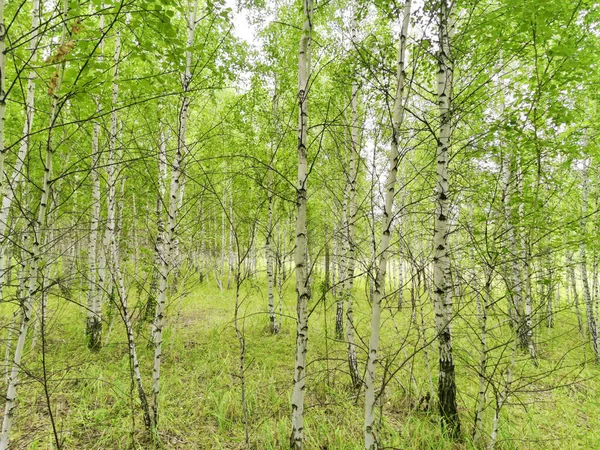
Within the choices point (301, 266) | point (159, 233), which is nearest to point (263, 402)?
point (301, 266)

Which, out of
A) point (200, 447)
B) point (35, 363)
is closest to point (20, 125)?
point (35, 363)

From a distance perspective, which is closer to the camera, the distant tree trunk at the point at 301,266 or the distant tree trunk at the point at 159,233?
the distant tree trunk at the point at 301,266

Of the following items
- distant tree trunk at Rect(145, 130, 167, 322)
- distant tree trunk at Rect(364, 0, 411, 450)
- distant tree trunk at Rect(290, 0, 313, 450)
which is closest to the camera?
distant tree trunk at Rect(364, 0, 411, 450)

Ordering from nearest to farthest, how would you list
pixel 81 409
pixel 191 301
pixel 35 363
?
pixel 81 409 → pixel 35 363 → pixel 191 301

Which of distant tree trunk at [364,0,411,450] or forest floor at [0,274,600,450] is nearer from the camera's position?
distant tree trunk at [364,0,411,450]

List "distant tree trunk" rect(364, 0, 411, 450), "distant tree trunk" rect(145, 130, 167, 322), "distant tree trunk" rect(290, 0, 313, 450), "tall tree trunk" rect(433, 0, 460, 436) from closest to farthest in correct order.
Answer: "distant tree trunk" rect(364, 0, 411, 450) → "distant tree trunk" rect(290, 0, 313, 450) → "tall tree trunk" rect(433, 0, 460, 436) → "distant tree trunk" rect(145, 130, 167, 322)

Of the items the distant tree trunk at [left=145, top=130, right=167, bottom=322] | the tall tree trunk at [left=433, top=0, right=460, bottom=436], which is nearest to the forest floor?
the tall tree trunk at [left=433, top=0, right=460, bottom=436]

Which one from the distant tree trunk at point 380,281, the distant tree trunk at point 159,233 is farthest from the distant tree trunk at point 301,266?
the distant tree trunk at point 159,233

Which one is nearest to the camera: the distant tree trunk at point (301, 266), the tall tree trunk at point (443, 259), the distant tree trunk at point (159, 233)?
the distant tree trunk at point (301, 266)

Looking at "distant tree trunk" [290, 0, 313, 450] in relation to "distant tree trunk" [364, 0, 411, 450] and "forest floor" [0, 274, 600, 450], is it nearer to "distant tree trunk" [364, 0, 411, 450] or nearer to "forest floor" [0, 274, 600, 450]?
"forest floor" [0, 274, 600, 450]

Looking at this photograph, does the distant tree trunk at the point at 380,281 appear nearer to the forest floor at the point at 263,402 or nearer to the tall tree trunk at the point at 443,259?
the forest floor at the point at 263,402

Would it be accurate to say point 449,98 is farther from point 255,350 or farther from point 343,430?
point 255,350

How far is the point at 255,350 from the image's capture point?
7.15 metres

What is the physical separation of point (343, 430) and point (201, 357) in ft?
12.4
